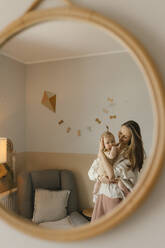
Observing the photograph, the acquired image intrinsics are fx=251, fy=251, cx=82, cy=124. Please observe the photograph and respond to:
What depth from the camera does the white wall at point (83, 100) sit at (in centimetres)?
90

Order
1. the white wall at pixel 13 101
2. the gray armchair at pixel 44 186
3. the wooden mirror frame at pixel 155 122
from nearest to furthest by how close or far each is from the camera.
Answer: the wooden mirror frame at pixel 155 122, the gray armchair at pixel 44 186, the white wall at pixel 13 101

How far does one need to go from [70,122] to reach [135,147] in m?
0.27

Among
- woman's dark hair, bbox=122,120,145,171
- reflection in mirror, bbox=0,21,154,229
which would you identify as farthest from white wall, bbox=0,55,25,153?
woman's dark hair, bbox=122,120,145,171

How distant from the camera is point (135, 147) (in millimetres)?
900

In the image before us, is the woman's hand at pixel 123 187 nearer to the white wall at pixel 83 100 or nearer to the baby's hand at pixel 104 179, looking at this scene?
the baby's hand at pixel 104 179

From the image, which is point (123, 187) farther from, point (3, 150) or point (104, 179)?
point (3, 150)

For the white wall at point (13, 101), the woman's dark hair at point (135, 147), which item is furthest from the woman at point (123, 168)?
the white wall at point (13, 101)

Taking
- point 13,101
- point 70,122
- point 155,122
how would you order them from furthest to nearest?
point 13,101
point 70,122
point 155,122

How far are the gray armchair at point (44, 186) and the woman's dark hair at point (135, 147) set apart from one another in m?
0.26

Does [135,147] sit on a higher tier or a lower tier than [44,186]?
higher

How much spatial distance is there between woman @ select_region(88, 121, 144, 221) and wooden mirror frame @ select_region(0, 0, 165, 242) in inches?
1.0

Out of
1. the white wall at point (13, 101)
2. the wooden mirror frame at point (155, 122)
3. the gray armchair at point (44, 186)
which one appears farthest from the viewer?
the white wall at point (13, 101)

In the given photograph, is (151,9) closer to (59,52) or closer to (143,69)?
(143,69)

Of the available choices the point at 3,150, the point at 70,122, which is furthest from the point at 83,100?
the point at 3,150
